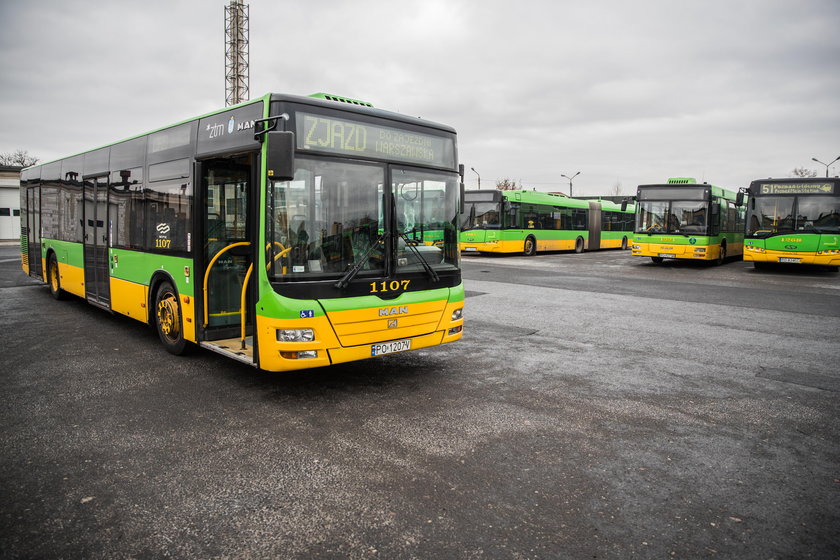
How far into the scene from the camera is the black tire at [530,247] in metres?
29.1

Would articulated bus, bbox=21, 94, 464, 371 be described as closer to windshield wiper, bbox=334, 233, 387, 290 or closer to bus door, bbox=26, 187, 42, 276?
windshield wiper, bbox=334, 233, 387, 290

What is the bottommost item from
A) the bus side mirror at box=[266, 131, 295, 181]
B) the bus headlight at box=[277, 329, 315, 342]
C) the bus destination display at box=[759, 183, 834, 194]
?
the bus headlight at box=[277, 329, 315, 342]

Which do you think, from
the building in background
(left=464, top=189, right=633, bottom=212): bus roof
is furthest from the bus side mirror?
the building in background

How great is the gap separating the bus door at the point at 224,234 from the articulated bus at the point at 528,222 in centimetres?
1808

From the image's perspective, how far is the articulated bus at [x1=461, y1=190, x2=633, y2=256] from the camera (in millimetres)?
27656

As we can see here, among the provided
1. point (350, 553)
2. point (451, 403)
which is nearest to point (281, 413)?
point (451, 403)

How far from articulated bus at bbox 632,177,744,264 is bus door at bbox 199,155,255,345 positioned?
63.4 ft

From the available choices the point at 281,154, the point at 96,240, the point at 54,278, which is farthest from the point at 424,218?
the point at 54,278

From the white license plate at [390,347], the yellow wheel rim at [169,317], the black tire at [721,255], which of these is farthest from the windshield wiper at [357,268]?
the black tire at [721,255]

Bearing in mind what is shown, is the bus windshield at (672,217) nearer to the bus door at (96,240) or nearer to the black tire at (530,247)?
the black tire at (530,247)

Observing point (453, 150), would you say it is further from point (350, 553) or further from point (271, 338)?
point (350, 553)

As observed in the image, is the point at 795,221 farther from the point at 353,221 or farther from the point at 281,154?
the point at 281,154

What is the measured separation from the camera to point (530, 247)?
96.9 feet

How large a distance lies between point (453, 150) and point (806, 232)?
59.4 feet
